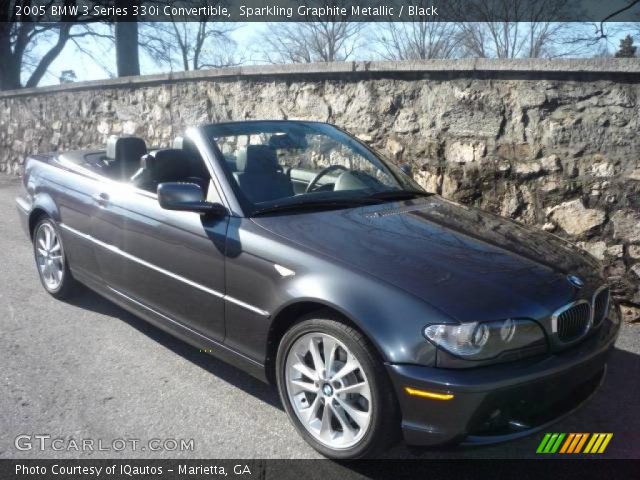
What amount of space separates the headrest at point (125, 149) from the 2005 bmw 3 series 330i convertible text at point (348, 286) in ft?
1.49

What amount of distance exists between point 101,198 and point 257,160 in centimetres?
126

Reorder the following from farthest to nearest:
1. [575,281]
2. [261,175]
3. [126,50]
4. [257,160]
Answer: [126,50], [257,160], [261,175], [575,281]

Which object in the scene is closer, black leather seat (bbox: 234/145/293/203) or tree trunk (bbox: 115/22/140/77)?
black leather seat (bbox: 234/145/293/203)

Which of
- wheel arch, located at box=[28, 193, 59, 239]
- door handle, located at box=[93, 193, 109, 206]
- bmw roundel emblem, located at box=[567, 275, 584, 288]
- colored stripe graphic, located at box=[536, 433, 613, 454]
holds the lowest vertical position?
colored stripe graphic, located at box=[536, 433, 613, 454]

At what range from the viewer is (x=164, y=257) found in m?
3.48

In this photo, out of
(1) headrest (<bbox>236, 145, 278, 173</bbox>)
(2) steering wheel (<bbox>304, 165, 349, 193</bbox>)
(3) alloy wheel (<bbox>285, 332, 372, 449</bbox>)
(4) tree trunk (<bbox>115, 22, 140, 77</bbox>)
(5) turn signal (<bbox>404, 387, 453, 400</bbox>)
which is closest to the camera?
(5) turn signal (<bbox>404, 387, 453, 400</bbox>)

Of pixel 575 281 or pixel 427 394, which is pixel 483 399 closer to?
pixel 427 394

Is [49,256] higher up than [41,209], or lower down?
lower down

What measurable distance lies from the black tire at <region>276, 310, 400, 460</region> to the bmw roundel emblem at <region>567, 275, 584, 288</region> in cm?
105

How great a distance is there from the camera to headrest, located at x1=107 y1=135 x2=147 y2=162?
468cm

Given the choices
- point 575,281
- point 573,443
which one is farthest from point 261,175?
point 573,443

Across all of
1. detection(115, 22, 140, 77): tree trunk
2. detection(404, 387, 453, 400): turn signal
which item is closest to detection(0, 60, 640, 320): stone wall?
detection(404, 387, 453, 400): turn signal

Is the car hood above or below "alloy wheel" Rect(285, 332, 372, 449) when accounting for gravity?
above

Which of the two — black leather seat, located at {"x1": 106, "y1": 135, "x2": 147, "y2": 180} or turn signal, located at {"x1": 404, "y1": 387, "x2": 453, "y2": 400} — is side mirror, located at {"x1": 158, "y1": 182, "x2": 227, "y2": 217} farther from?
black leather seat, located at {"x1": 106, "y1": 135, "x2": 147, "y2": 180}
